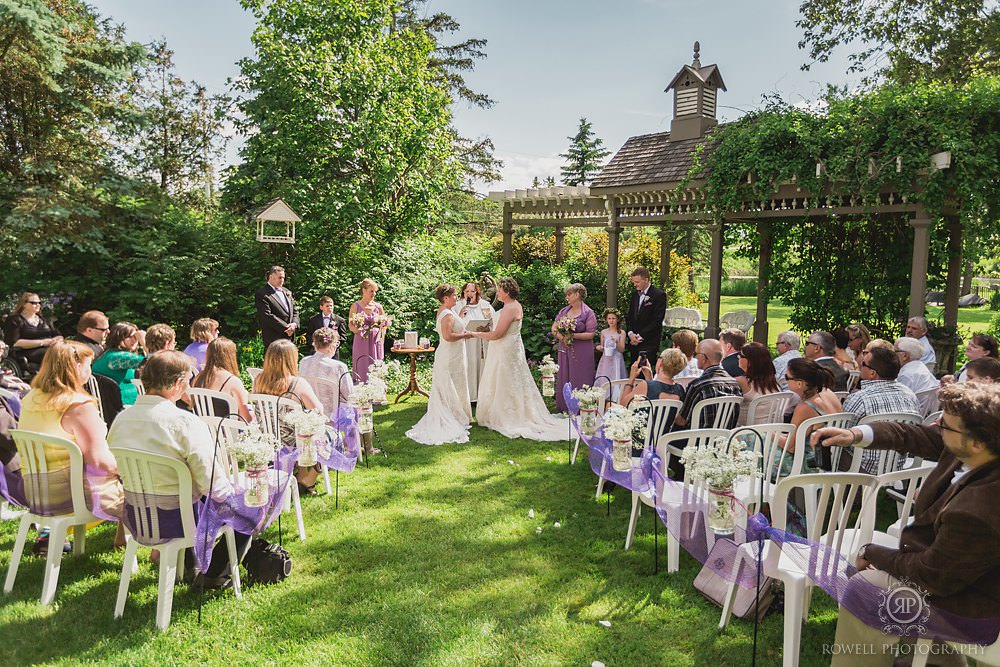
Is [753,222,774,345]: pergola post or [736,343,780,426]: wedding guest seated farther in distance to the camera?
[753,222,774,345]: pergola post

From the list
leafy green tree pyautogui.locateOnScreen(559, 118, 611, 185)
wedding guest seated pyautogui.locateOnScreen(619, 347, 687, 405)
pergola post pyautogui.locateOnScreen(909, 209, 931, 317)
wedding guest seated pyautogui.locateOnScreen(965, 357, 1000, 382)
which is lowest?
wedding guest seated pyautogui.locateOnScreen(619, 347, 687, 405)

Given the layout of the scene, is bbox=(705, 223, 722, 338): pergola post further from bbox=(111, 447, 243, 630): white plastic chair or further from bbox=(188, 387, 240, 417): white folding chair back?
bbox=(111, 447, 243, 630): white plastic chair

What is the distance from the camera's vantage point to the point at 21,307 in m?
7.61

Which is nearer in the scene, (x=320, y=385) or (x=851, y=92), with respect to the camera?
(x=320, y=385)

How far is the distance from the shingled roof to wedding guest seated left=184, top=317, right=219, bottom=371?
762 centimetres

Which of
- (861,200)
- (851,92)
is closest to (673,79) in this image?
(851,92)

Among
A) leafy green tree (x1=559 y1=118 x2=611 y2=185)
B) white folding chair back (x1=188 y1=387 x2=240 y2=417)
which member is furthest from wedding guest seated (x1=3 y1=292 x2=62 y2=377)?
leafy green tree (x1=559 y1=118 x2=611 y2=185)

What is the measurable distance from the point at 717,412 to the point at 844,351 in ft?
8.40

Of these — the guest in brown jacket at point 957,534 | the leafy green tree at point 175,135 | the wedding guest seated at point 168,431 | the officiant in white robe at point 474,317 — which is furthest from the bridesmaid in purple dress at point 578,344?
the leafy green tree at point 175,135

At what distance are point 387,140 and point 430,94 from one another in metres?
1.67

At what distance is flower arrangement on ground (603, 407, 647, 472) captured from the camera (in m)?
4.11

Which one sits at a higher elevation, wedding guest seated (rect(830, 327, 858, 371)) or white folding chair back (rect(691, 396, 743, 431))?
wedding guest seated (rect(830, 327, 858, 371))

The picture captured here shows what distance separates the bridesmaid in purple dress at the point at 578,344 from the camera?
780 cm

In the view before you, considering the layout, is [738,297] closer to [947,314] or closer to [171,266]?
[947,314]
